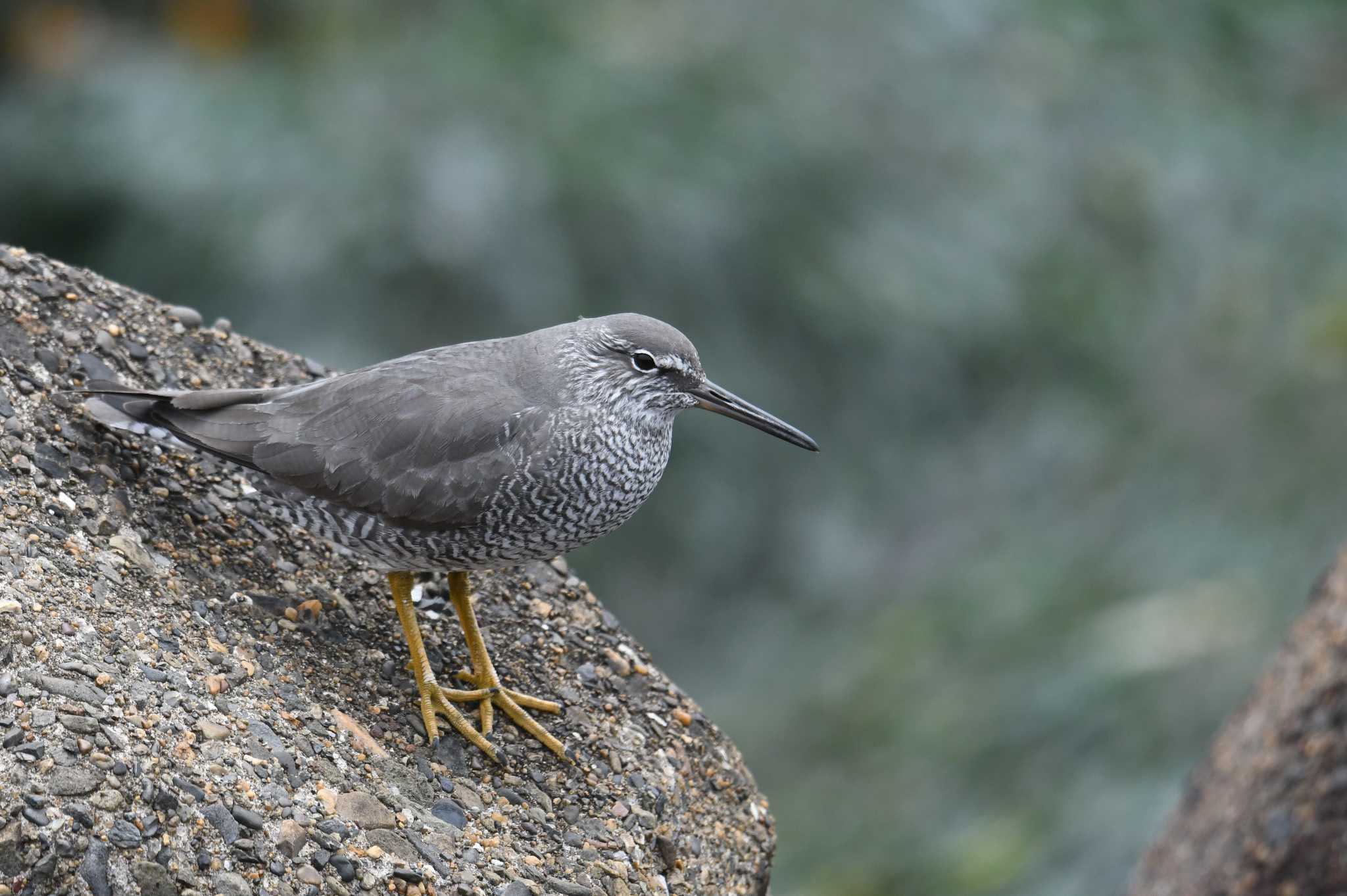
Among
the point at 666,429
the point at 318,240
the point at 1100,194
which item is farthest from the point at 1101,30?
the point at 666,429

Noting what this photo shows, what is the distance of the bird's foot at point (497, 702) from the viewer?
18.2 feet

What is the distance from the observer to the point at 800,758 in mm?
11469

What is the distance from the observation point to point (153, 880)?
404 centimetres

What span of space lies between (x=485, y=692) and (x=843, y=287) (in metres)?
9.69

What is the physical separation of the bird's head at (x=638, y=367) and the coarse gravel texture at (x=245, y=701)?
1184 mm

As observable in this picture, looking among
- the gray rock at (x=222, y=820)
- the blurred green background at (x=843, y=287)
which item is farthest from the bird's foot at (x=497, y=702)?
the blurred green background at (x=843, y=287)

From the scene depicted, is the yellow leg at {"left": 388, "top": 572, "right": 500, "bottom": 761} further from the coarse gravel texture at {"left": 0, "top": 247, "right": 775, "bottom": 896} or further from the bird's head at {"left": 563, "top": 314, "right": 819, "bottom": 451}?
the bird's head at {"left": 563, "top": 314, "right": 819, "bottom": 451}

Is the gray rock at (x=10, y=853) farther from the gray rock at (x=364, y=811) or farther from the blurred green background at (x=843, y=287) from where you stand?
the blurred green background at (x=843, y=287)

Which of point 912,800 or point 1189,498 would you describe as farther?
point 1189,498

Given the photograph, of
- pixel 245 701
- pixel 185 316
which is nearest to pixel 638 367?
pixel 245 701

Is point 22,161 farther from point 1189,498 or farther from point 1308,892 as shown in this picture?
point 1308,892

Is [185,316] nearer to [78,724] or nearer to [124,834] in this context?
[78,724]

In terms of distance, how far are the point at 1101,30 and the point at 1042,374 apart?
17.7 feet

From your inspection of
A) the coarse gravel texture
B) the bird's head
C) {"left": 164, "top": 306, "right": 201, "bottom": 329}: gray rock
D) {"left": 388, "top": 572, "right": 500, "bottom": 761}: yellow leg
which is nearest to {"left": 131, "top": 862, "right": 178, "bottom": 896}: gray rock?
the coarse gravel texture
